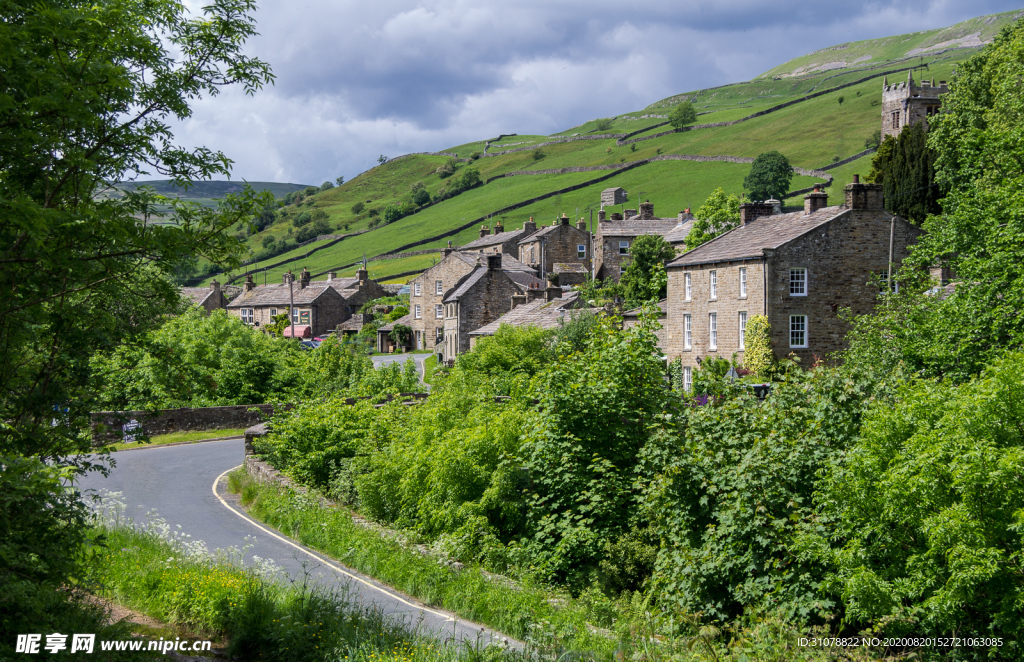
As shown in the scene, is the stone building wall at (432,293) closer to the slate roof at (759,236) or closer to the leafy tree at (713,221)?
the leafy tree at (713,221)

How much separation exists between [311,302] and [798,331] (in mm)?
71948

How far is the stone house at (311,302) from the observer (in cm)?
10069

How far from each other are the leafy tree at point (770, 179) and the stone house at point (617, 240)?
43767 millimetres

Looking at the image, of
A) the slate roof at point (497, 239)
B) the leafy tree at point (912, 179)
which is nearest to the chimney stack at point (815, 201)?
the leafy tree at point (912, 179)

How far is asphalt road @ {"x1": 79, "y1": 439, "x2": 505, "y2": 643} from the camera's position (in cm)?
1189

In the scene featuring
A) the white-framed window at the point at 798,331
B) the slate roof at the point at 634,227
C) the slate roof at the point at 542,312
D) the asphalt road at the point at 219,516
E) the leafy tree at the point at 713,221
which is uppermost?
the slate roof at the point at 634,227

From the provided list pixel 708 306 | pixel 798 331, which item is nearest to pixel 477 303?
pixel 708 306

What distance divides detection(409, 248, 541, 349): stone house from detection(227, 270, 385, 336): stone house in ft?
60.1

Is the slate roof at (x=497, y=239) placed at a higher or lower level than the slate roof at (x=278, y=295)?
higher

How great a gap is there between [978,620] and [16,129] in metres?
12.8

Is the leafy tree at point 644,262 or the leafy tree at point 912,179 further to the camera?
the leafy tree at point 644,262

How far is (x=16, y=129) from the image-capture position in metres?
7.43

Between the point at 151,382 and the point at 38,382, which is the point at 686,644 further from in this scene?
the point at 151,382

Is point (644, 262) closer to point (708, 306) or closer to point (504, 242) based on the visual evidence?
point (708, 306)
